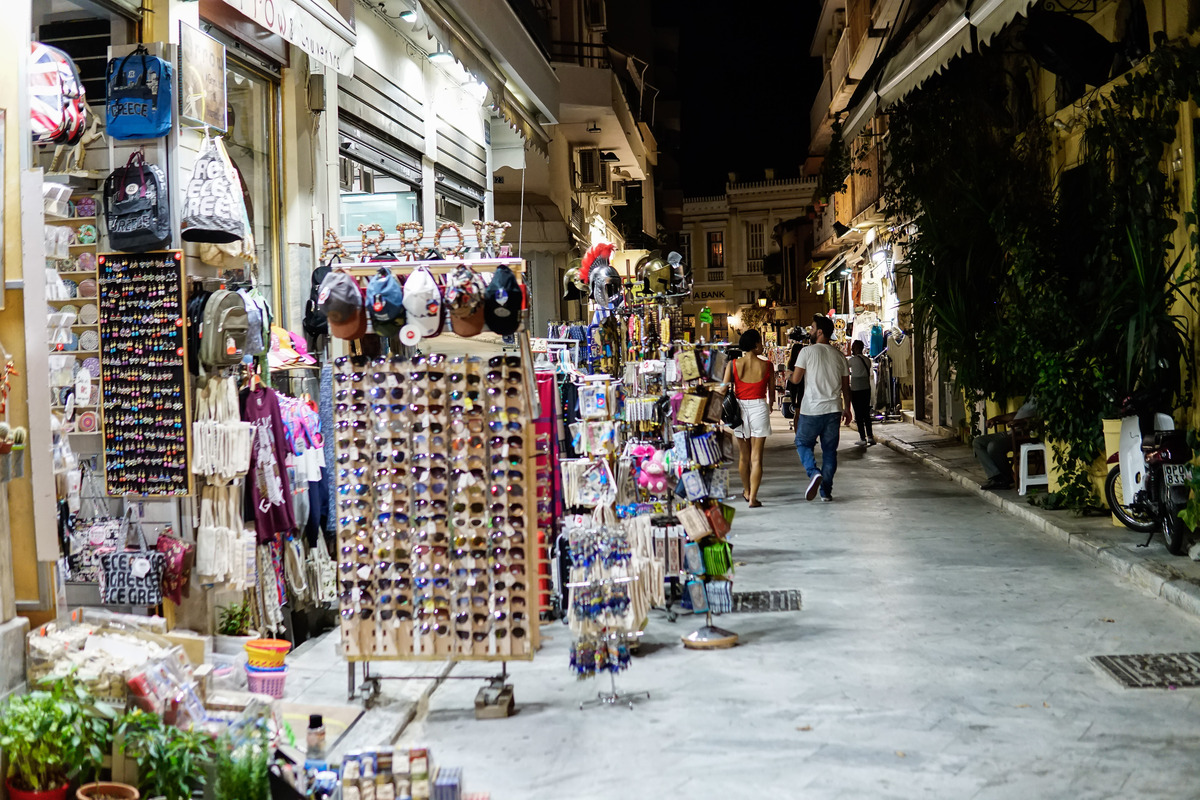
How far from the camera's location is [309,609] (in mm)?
7281

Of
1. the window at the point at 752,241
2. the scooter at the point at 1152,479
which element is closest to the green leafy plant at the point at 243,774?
the scooter at the point at 1152,479

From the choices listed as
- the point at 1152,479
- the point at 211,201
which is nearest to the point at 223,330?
the point at 211,201

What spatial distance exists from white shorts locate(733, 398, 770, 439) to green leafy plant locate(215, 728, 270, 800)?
8.88 metres

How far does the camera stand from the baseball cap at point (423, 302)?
5.41m

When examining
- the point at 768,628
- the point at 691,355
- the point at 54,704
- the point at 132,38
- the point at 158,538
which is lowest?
the point at 768,628

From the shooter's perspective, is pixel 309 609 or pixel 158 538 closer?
pixel 158 538

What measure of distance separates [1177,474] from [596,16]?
22431mm

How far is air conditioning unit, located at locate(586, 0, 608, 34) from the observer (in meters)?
27.2

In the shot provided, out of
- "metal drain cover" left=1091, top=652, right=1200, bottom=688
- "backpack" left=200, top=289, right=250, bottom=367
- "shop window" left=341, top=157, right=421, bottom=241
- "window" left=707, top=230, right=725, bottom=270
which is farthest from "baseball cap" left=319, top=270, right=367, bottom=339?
"window" left=707, top=230, right=725, bottom=270

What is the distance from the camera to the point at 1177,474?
8.54m

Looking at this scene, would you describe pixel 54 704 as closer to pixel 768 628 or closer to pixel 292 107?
pixel 768 628

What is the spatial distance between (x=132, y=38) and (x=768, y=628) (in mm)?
5246

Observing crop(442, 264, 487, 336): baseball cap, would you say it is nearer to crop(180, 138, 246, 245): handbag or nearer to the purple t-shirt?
crop(180, 138, 246, 245): handbag

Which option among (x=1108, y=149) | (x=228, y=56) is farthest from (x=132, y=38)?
(x=1108, y=149)
